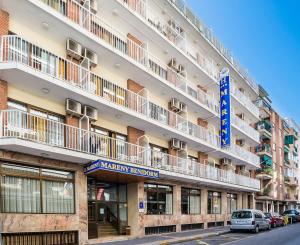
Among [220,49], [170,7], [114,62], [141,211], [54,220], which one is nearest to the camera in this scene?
[54,220]

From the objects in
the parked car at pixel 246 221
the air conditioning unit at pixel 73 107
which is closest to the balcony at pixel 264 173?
the parked car at pixel 246 221

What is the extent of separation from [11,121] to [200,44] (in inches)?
815

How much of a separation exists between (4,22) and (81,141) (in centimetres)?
575

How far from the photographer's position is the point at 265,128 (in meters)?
53.1

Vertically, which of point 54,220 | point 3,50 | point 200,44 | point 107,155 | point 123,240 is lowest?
point 123,240

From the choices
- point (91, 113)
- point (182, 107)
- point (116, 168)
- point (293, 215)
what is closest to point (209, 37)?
point (182, 107)

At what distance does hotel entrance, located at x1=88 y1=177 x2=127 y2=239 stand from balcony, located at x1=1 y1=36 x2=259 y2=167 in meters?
3.82

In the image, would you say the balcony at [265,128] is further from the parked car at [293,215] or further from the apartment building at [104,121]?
the apartment building at [104,121]

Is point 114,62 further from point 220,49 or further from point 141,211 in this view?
point 220,49

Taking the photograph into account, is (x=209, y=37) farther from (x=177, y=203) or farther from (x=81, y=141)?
(x=81, y=141)

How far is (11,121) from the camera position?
1412 cm

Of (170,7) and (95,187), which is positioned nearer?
(95,187)

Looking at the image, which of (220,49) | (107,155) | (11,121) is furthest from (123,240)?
(220,49)

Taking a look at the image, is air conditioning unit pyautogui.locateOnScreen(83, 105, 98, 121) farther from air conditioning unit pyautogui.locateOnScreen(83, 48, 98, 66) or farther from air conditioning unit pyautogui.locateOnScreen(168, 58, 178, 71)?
air conditioning unit pyautogui.locateOnScreen(168, 58, 178, 71)
